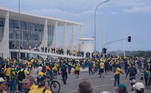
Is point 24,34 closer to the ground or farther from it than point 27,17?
closer to the ground

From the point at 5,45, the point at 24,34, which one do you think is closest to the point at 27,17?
the point at 24,34

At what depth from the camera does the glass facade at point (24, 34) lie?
186 ft

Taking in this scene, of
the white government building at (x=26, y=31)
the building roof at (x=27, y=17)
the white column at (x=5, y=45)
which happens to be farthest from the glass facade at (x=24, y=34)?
the white column at (x=5, y=45)

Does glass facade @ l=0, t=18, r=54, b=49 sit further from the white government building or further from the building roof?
the building roof

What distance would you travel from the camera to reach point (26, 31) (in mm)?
61125

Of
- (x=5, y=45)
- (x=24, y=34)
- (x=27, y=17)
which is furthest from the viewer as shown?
(x=24, y=34)

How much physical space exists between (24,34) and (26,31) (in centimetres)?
83

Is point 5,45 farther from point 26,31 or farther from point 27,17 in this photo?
point 26,31

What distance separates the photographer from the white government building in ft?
163

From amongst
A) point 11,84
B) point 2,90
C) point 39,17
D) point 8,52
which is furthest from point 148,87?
point 39,17

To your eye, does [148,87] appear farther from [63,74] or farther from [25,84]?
[25,84]

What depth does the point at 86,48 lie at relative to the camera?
193 ft

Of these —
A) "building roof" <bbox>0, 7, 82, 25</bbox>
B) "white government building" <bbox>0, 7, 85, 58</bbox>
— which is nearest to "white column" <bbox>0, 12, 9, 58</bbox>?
"white government building" <bbox>0, 7, 85, 58</bbox>

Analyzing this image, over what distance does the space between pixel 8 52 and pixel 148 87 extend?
3376 cm
